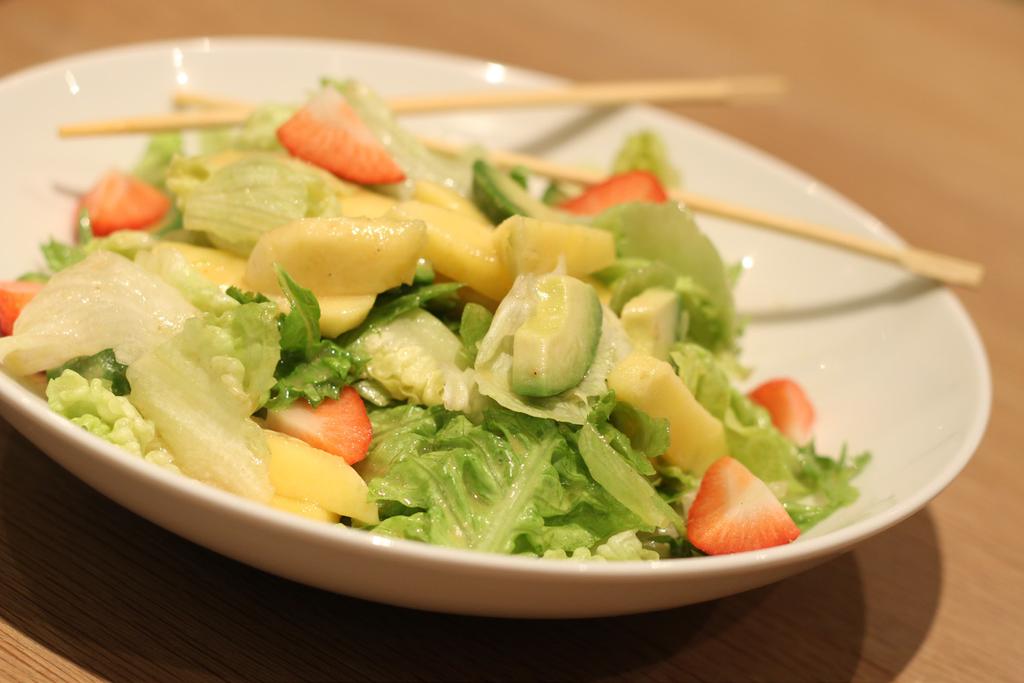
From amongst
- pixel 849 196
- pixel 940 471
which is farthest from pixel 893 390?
pixel 849 196

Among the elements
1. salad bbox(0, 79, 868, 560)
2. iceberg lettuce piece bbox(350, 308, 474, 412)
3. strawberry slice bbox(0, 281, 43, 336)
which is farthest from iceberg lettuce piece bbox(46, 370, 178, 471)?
iceberg lettuce piece bbox(350, 308, 474, 412)

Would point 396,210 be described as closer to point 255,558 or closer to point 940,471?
point 255,558

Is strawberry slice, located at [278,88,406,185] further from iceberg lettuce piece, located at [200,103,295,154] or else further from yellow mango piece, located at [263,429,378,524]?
yellow mango piece, located at [263,429,378,524]

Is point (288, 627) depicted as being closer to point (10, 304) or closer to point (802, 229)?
point (10, 304)

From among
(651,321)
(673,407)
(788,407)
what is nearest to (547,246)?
(651,321)

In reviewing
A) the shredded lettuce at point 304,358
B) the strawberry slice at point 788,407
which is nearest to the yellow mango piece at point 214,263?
the shredded lettuce at point 304,358

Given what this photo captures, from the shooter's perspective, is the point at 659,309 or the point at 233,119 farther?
the point at 233,119
